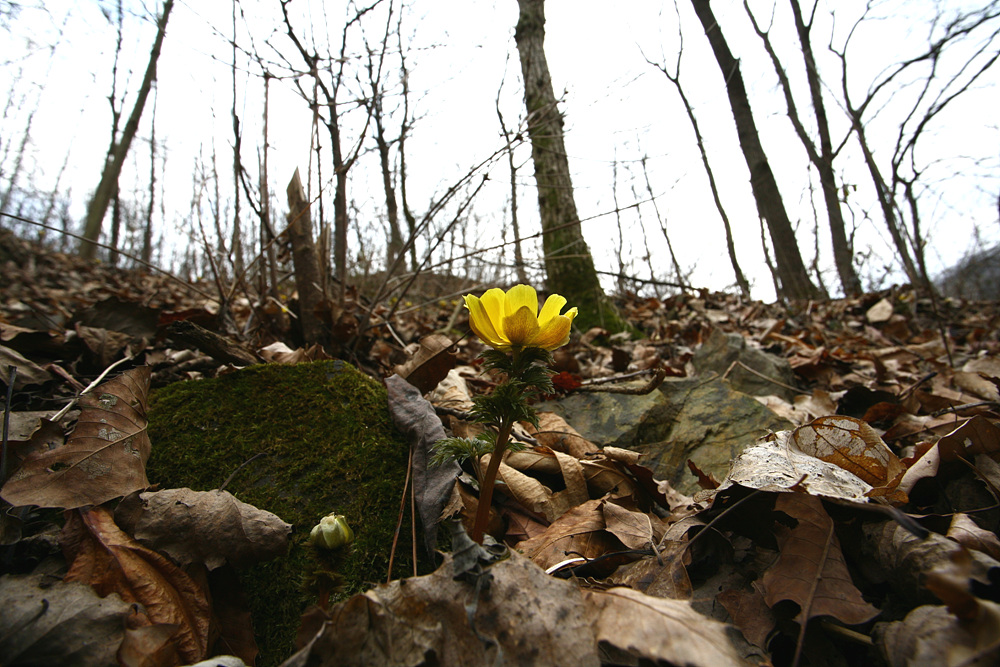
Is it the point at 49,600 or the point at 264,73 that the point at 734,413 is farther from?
the point at 264,73

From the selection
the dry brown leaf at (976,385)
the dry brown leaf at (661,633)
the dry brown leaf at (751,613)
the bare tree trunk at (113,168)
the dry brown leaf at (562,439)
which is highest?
the bare tree trunk at (113,168)

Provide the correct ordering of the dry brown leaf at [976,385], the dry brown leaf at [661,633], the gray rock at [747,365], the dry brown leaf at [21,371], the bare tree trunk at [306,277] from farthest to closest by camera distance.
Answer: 1. the gray rock at [747,365]
2. the bare tree trunk at [306,277]
3. the dry brown leaf at [976,385]
4. the dry brown leaf at [21,371]
5. the dry brown leaf at [661,633]

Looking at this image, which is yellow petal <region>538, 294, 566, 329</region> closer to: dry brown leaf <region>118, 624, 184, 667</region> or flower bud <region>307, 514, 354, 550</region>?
flower bud <region>307, 514, 354, 550</region>

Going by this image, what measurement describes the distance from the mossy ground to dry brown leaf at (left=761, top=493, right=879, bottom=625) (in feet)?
2.87

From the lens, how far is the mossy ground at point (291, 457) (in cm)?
112

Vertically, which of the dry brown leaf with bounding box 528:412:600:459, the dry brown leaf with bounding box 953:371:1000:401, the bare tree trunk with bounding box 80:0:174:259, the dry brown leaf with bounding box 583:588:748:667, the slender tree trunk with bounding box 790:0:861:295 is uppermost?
the bare tree trunk with bounding box 80:0:174:259

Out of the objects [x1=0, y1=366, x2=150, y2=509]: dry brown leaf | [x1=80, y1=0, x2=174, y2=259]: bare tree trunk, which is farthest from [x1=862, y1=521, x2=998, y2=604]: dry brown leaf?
[x1=80, y1=0, x2=174, y2=259]: bare tree trunk

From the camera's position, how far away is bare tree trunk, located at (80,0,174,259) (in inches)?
405

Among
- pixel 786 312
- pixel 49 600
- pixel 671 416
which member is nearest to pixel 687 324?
pixel 786 312

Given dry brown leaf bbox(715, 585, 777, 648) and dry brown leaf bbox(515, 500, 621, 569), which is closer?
dry brown leaf bbox(715, 585, 777, 648)

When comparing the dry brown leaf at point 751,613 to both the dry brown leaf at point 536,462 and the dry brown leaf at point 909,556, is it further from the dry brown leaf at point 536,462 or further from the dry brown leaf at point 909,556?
the dry brown leaf at point 536,462

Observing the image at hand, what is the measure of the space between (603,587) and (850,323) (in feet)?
19.8

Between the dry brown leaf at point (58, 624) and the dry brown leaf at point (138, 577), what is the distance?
38 millimetres

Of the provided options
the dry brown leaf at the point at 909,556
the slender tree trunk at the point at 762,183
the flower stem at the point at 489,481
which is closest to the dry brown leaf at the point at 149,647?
the flower stem at the point at 489,481
